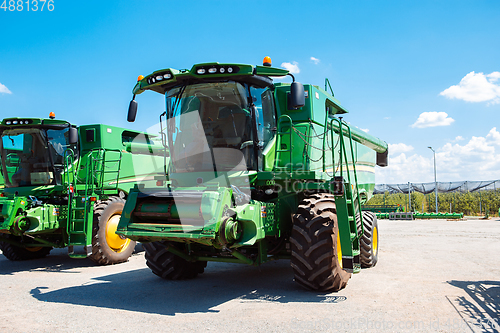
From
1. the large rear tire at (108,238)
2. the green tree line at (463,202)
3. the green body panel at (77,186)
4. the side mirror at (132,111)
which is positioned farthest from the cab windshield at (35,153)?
the green tree line at (463,202)

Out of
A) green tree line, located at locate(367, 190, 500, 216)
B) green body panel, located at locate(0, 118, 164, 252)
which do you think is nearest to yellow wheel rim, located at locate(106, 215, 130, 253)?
green body panel, located at locate(0, 118, 164, 252)

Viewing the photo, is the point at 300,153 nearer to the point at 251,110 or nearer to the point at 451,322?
the point at 251,110

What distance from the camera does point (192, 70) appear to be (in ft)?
19.2

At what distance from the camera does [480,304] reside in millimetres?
5414

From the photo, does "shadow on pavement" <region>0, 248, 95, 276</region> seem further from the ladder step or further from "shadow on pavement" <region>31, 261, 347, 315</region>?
"shadow on pavement" <region>31, 261, 347, 315</region>

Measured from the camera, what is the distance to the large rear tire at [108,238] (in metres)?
8.90

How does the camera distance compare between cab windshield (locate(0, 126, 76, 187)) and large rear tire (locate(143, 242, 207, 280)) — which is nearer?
large rear tire (locate(143, 242, 207, 280))

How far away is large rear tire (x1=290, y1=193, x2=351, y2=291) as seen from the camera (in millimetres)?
5699

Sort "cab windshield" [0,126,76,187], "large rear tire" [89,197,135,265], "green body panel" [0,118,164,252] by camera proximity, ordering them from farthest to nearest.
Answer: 1. "cab windshield" [0,126,76,187]
2. "large rear tire" [89,197,135,265]
3. "green body panel" [0,118,164,252]

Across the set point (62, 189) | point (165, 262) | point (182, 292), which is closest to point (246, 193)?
point (182, 292)

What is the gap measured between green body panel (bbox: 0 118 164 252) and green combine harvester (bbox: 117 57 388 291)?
5.11 feet

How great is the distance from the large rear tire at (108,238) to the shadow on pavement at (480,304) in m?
7.03

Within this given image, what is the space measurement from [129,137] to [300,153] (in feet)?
20.4

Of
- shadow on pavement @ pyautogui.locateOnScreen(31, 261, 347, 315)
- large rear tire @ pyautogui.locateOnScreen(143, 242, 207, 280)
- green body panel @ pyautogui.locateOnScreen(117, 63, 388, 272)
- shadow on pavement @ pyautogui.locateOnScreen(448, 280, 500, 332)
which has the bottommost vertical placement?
shadow on pavement @ pyautogui.locateOnScreen(31, 261, 347, 315)
